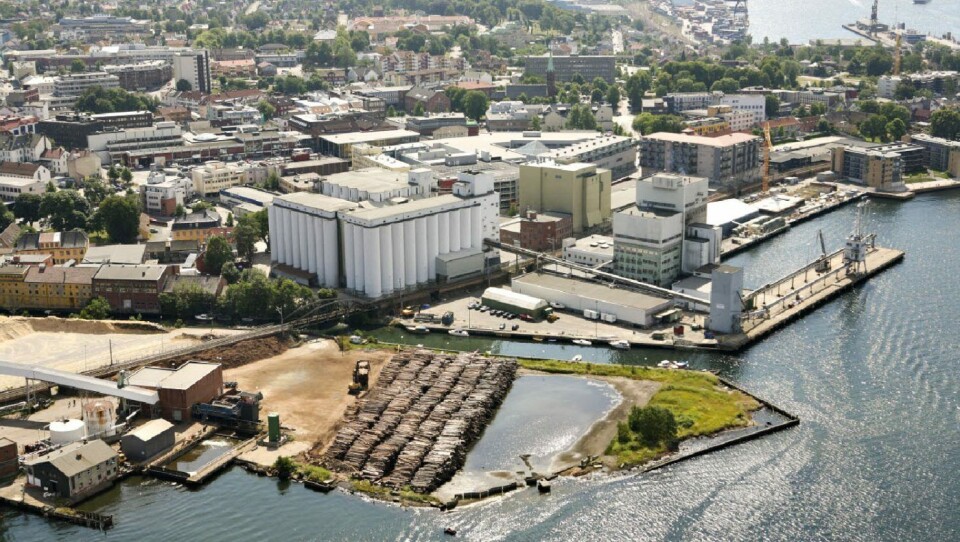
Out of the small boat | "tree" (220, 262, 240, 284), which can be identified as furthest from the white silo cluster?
the small boat

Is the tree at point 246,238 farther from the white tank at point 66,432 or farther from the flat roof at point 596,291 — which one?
the white tank at point 66,432

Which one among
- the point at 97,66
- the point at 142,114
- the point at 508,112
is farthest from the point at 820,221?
the point at 97,66

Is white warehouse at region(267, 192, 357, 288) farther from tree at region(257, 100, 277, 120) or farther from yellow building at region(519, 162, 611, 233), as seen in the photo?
tree at region(257, 100, 277, 120)

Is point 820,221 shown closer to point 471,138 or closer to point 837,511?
point 471,138

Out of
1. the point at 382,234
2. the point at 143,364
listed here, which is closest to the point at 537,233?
the point at 382,234

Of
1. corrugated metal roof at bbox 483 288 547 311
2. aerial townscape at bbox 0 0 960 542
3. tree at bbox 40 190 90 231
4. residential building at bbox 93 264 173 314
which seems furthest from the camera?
tree at bbox 40 190 90 231

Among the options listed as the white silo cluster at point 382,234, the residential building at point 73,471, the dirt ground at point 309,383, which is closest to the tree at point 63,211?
the white silo cluster at point 382,234

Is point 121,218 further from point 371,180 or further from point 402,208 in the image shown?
point 402,208
